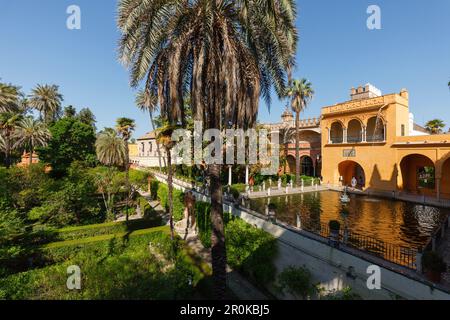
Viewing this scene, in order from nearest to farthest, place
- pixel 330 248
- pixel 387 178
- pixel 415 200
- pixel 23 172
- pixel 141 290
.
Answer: pixel 141 290, pixel 330 248, pixel 23 172, pixel 415 200, pixel 387 178

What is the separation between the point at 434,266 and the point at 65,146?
4605 centimetres

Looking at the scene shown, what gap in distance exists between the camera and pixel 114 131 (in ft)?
97.0

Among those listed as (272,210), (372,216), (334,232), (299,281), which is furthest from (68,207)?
(372,216)

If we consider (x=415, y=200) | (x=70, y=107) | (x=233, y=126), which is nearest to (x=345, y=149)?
(x=415, y=200)

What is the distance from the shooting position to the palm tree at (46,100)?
4625cm

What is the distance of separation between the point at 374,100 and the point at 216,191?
85.3ft

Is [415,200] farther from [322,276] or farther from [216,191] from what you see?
[216,191]

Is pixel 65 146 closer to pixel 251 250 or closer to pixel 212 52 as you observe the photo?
pixel 251 250

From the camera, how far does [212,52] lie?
7586mm

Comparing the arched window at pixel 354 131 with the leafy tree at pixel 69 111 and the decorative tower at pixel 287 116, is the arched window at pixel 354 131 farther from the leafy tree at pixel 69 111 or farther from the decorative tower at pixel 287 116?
the leafy tree at pixel 69 111

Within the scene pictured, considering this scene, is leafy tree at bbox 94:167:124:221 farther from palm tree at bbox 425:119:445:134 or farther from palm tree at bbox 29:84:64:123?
palm tree at bbox 425:119:445:134

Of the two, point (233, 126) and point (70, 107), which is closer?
point (233, 126)

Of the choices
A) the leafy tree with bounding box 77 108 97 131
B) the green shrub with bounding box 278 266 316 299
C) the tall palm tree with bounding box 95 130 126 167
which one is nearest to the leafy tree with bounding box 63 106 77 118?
the leafy tree with bounding box 77 108 97 131

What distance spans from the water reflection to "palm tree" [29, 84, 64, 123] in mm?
49635
